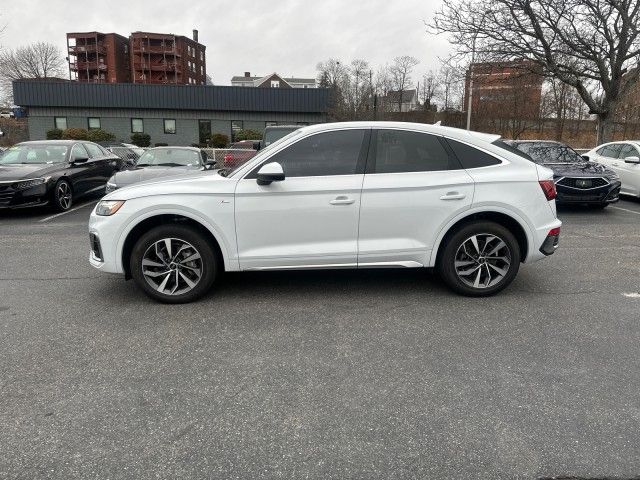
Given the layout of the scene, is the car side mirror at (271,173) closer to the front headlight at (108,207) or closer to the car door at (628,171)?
the front headlight at (108,207)

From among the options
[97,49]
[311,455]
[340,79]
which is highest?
[97,49]

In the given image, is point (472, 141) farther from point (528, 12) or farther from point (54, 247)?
point (528, 12)

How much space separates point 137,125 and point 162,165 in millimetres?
27749

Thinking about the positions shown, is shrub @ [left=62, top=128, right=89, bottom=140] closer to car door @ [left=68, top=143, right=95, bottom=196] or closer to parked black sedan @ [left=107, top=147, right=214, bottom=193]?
car door @ [left=68, top=143, right=95, bottom=196]

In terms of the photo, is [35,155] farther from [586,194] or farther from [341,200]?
[586,194]

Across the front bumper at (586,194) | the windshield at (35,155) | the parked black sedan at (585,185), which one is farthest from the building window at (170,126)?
the front bumper at (586,194)

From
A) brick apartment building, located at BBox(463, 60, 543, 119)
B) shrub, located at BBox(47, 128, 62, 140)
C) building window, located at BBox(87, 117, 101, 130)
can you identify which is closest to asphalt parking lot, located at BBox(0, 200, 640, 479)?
brick apartment building, located at BBox(463, 60, 543, 119)

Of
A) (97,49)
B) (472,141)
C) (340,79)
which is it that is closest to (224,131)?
(340,79)

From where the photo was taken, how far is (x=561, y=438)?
245 centimetres

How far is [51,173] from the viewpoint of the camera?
932 cm


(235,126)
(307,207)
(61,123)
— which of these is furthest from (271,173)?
(61,123)

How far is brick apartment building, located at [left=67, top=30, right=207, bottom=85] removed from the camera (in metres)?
68.4

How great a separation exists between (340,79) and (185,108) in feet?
76.8

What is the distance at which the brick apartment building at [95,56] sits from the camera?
2687 inches
